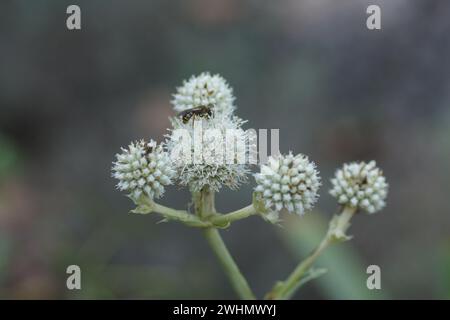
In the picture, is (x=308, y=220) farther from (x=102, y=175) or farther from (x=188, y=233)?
(x=102, y=175)

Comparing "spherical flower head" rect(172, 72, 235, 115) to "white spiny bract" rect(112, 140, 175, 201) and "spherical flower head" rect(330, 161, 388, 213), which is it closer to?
"white spiny bract" rect(112, 140, 175, 201)

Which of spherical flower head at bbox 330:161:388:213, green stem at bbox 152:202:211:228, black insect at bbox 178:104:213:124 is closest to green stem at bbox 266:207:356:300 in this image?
spherical flower head at bbox 330:161:388:213

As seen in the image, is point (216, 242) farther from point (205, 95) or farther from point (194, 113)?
point (205, 95)

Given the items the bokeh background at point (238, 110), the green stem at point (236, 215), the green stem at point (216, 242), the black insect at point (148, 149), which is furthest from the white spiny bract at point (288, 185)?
the bokeh background at point (238, 110)


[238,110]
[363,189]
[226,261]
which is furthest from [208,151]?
[238,110]

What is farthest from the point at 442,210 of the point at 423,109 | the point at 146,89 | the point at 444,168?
the point at 146,89

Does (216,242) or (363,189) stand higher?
(363,189)

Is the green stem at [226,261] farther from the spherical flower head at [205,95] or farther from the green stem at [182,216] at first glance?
the spherical flower head at [205,95]
